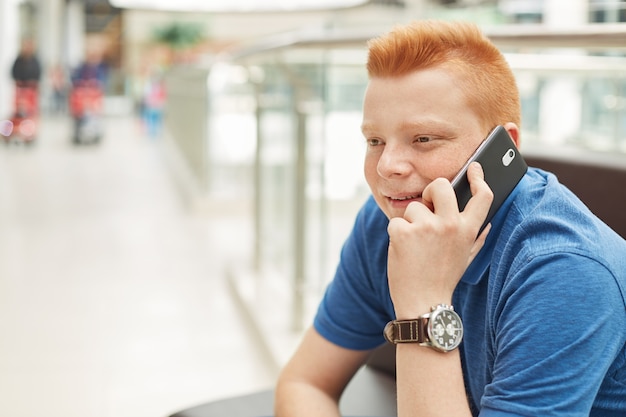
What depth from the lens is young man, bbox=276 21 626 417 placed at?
1.01 metres

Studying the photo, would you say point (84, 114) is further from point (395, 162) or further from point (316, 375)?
point (395, 162)

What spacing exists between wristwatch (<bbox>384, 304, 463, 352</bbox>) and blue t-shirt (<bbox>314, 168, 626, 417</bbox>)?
54 mm

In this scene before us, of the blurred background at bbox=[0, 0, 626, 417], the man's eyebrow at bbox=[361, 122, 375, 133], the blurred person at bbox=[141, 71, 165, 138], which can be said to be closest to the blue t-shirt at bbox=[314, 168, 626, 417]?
the man's eyebrow at bbox=[361, 122, 375, 133]

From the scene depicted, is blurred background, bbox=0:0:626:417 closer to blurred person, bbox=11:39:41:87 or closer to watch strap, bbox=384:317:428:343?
watch strap, bbox=384:317:428:343

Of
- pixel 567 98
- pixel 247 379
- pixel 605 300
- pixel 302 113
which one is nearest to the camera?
pixel 605 300

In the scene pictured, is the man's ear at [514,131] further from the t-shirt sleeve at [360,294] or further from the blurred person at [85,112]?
the blurred person at [85,112]

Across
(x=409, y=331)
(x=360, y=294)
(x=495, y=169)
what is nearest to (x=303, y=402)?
(x=360, y=294)

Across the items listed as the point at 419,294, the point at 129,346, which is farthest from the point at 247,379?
the point at 419,294

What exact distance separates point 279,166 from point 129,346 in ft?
3.94

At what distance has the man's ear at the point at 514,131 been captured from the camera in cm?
124

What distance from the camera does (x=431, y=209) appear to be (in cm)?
121

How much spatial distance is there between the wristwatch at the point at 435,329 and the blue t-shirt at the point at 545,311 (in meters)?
0.05

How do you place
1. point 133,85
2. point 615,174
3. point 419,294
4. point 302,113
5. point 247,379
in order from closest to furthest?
1. point 419,294
2. point 615,174
3. point 247,379
4. point 302,113
5. point 133,85

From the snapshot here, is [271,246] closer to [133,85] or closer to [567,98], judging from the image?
[567,98]
